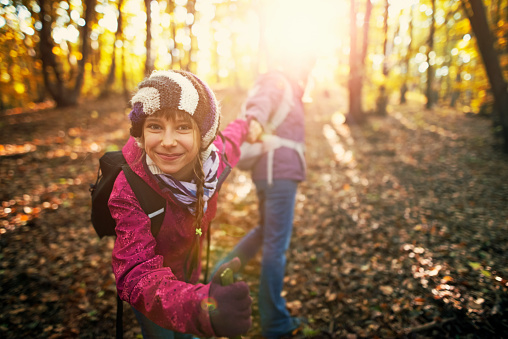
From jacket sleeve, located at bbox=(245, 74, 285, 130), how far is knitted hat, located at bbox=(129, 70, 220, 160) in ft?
3.07

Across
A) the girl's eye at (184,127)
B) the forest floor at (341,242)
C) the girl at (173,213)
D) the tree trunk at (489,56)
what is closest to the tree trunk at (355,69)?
the forest floor at (341,242)

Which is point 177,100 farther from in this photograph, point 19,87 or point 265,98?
point 19,87

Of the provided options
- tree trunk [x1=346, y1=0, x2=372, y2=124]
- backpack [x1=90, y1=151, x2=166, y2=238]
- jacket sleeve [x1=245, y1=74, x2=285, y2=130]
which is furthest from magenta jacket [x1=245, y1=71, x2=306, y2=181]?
tree trunk [x1=346, y1=0, x2=372, y2=124]

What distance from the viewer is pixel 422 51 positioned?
6969 millimetres

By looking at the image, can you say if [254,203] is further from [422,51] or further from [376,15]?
[376,15]

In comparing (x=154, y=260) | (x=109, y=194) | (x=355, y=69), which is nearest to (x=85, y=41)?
(x=355, y=69)

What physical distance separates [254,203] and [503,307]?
4.24 metres

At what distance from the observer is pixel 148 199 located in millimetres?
1468

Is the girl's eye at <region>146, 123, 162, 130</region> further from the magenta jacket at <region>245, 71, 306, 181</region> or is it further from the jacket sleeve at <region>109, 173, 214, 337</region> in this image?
the magenta jacket at <region>245, 71, 306, 181</region>

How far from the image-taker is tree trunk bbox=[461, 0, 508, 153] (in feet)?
19.4

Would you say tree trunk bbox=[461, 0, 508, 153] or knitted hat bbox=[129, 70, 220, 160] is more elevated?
tree trunk bbox=[461, 0, 508, 153]

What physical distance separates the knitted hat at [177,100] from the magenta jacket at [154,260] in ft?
0.90

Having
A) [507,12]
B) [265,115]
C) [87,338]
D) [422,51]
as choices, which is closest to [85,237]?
[87,338]

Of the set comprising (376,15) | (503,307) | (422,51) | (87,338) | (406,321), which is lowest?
(87,338)
